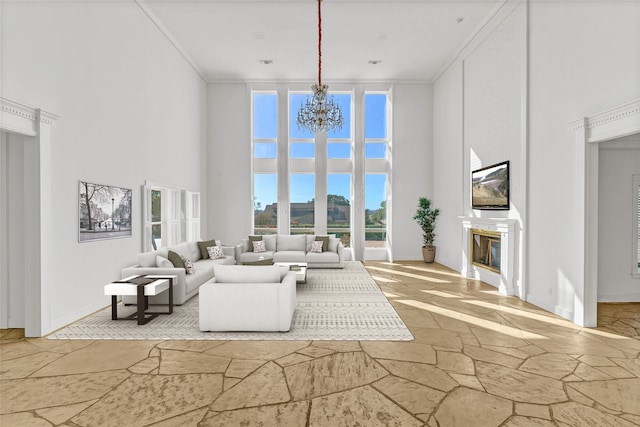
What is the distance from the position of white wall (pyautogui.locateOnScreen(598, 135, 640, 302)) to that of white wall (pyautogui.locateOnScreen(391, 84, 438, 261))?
18.0ft

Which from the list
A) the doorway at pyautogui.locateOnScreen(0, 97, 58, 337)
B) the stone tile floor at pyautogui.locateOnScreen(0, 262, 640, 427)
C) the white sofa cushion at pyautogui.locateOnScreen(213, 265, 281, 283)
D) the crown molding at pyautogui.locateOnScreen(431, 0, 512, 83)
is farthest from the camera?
the crown molding at pyautogui.locateOnScreen(431, 0, 512, 83)

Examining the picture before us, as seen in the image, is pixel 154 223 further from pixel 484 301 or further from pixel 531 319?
pixel 531 319

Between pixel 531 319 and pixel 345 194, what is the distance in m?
7.10

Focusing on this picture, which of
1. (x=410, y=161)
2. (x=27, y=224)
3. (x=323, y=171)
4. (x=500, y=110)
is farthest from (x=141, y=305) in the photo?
(x=410, y=161)

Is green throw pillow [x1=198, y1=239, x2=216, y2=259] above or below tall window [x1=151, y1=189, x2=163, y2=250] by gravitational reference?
below

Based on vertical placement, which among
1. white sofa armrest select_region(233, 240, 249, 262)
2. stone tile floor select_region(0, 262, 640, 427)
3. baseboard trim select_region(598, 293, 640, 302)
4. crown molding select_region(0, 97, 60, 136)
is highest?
crown molding select_region(0, 97, 60, 136)

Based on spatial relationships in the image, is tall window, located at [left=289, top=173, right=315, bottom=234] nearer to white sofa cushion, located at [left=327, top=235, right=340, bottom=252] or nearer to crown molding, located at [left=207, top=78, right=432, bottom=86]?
white sofa cushion, located at [left=327, top=235, right=340, bottom=252]

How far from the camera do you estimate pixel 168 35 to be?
775 centimetres

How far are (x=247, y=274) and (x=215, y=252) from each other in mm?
3956

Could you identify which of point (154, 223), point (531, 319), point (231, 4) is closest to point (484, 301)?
point (531, 319)

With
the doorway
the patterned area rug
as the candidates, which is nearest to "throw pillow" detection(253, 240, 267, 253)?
the patterned area rug

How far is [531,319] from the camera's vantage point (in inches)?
197

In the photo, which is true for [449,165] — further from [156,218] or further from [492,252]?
[156,218]

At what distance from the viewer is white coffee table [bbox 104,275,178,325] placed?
4.68 meters
